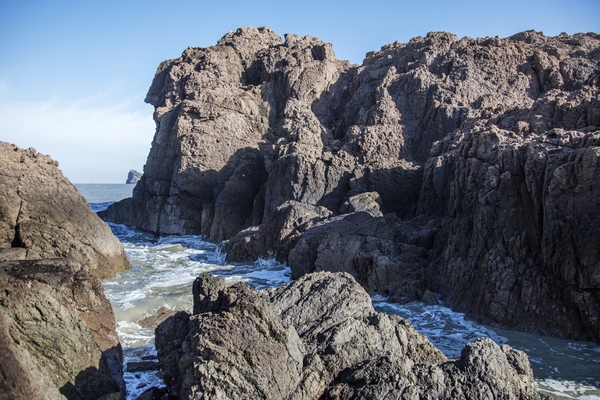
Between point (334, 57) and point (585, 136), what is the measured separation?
2121cm

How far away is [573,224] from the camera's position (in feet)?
32.1

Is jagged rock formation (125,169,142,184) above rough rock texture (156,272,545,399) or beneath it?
above

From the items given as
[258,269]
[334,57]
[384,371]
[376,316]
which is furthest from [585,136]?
[334,57]

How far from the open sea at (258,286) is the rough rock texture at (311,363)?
183 cm

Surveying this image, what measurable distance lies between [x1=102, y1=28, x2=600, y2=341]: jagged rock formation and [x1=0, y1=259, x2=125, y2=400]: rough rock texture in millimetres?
7334

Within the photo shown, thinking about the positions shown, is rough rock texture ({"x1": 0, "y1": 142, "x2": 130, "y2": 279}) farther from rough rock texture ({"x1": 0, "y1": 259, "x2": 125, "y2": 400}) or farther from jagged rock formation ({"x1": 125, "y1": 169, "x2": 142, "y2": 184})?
jagged rock formation ({"x1": 125, "y1": 169, "x2": 142, "y2": 184})

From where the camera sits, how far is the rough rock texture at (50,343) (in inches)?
209

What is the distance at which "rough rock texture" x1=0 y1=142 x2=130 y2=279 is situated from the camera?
1312 centimetres

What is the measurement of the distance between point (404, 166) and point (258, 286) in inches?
352

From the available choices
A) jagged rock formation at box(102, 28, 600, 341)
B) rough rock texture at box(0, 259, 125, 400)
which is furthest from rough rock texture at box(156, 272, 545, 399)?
jagged rock formation at box(102, 28, 600, 341)

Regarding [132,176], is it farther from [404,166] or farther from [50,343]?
[50,343]

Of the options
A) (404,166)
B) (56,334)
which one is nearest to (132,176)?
(404,166)

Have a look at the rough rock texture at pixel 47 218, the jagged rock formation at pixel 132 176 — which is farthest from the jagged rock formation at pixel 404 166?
the jagged rock formation at pixel 132 176

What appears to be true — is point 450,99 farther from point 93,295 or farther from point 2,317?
point 2,317
